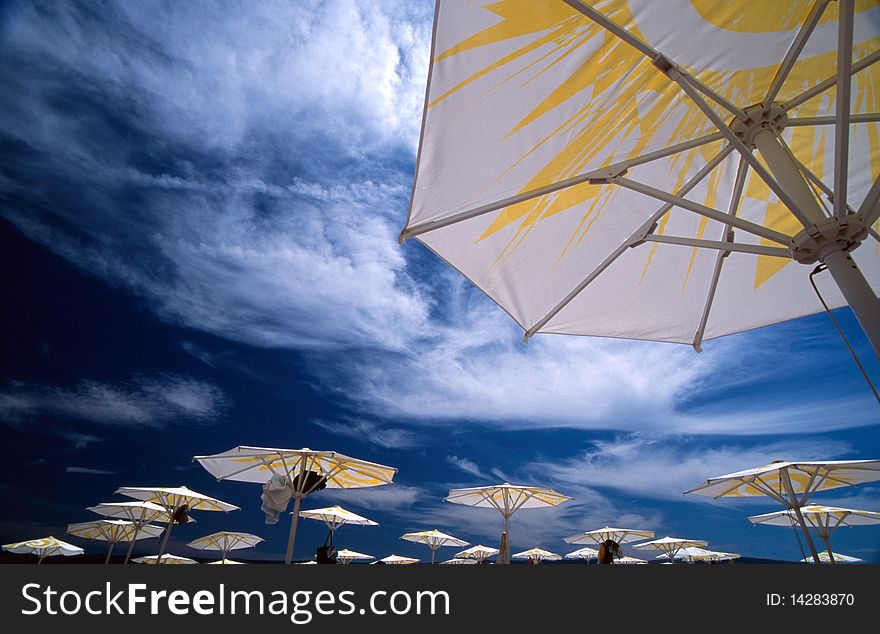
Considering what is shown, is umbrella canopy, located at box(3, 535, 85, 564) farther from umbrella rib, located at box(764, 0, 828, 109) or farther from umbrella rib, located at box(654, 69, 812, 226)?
umbrella rib, located at box(764, 0, 828, 109)

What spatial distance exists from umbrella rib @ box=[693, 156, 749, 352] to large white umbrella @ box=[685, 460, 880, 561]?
4626 millimetres

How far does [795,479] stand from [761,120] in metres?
9.22

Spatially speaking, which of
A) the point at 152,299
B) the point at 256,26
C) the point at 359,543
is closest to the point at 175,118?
the point at 256,26

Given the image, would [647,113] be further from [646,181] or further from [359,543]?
[359,543]

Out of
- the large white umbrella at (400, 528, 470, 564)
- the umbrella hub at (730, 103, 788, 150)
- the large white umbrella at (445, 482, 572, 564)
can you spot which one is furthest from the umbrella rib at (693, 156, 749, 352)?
the large white umbrella at (400, 528, 470, 564)

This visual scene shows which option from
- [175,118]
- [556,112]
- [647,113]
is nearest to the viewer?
[556,112]

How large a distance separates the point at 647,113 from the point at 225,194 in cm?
2791

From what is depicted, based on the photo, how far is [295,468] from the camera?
878 centimetres

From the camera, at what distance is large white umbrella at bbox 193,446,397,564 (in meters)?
7.28

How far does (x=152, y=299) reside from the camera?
86.9 ft

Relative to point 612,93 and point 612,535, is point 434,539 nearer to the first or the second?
point 612,535

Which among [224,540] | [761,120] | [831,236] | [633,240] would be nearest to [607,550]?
[633,240]

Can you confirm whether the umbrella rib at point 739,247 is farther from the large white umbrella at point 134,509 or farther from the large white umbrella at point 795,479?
the large white umbrella at point 134,509

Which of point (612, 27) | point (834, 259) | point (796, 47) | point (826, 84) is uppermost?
point (796, 47)
